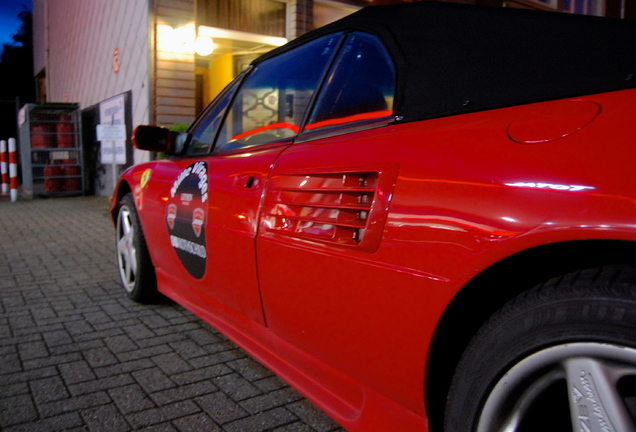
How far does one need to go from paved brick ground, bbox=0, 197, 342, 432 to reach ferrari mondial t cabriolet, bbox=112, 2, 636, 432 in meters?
0.29

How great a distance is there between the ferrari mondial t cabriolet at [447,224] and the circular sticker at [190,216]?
8.0 inches

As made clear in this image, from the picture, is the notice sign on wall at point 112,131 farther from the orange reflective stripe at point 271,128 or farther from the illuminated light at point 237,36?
the orange reflective stripe at point 271,128

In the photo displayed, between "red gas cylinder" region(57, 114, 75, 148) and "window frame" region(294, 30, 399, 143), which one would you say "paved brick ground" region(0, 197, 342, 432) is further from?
"red gas cylinder" region(57, 114, 75, 148)

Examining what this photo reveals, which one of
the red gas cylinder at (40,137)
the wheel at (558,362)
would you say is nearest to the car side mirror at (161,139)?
the wheel at (558,362)

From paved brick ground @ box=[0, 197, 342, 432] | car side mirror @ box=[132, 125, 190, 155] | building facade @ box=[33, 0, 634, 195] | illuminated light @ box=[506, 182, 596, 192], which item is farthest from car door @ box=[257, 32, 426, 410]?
building facade @ box=[33, 0, 634, 195]

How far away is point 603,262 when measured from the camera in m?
1.08

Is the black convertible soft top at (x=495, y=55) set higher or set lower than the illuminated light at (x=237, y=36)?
lower

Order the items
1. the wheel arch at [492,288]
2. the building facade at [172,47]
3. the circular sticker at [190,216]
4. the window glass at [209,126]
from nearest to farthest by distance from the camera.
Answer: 1. the wheel arch at [492,288]
2. the circular sticker at [190,216]
3. the window glass at [209,126]
4. the building facade at [172,47]

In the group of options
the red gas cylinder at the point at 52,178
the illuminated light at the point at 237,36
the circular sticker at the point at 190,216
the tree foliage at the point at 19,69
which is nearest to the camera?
the circular sticker at the point at 190,216

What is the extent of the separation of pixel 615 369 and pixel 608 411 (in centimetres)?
8

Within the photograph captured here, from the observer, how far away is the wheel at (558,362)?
3.21ft

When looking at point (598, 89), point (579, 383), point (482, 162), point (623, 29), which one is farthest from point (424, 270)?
point (623, 29)

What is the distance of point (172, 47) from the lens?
9180mm

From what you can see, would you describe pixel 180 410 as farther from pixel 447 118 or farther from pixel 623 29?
pixel 623 29
